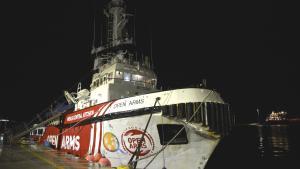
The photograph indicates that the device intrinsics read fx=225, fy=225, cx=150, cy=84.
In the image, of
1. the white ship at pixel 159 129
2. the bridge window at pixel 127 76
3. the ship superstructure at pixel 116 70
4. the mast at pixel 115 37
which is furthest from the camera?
the mast at pixel 115 37

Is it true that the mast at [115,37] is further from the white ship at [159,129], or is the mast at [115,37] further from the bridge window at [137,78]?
the white ship at [159,129]

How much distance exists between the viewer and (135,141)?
29.0 feet

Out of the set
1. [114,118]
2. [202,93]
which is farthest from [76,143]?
[202,93]

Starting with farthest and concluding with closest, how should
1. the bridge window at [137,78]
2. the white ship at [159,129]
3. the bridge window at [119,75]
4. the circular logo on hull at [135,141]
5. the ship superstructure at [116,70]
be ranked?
1. the bridge window at [137,78]
2. the bridge window at [119,75]
3. the ship superstructure at [116,70]
4. the circular logo on hull at [135,141]
5. the white ship at [159,129]

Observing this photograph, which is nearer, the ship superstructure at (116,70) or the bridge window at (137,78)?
the ship superstructure at (116,70)

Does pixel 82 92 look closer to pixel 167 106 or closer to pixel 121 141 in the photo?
pixel 121 141

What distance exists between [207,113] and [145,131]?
2.40m

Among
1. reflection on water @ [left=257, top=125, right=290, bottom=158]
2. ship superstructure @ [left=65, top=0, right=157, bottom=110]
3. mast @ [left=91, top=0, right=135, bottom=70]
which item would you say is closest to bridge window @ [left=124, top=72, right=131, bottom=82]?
ship superstructure @ [left=65, top=0, right=157, bottom=110]

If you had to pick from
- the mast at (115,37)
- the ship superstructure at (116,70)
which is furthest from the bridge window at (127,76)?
the mast at (115,37)

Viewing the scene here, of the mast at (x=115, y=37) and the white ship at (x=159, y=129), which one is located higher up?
the mast at (x=115, y=37)

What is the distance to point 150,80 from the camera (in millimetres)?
15203

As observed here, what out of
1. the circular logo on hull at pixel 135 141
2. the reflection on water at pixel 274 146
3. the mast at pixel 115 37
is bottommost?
the reflection on water at pixel 274 146

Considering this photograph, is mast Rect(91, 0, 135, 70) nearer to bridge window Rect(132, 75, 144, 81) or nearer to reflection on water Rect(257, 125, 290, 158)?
bridge window Rect(132, 75, 144, 81)

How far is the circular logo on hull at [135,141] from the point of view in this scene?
862 cm
